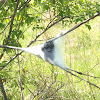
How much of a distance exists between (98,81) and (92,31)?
1838 millimetres

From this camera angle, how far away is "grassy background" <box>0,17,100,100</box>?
74.1 inches

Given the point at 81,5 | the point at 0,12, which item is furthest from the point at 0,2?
the point at 81,5

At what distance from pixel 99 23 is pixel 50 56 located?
363cm

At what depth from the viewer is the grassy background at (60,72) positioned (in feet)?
6.18

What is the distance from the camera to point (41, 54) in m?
0.67

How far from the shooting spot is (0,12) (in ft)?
5.19

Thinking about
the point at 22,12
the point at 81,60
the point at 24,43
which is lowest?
the point at 81,60

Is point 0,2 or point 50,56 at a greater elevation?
point 0,2

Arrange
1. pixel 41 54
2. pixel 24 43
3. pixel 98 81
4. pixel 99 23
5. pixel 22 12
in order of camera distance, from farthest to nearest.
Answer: pixel 99 23 < pixel 24 43 < pixel 98 81 < pixel 22 12 < pixel 41 54

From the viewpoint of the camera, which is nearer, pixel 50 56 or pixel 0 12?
pixel 50 56

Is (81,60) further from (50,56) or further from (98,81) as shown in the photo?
(50,56)

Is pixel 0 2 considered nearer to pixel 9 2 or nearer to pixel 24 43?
pixel 9 2

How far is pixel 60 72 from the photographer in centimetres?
242

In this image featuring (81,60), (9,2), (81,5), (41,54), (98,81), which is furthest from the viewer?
(81,60)
